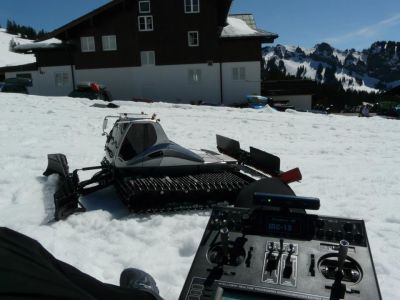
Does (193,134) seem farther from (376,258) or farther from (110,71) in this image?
(110,71)

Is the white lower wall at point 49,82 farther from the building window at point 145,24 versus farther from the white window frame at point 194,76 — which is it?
the white window frame at point 194,76

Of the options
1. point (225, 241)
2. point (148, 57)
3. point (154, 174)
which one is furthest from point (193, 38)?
point (225, 241)

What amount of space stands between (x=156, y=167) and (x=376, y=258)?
339 cm

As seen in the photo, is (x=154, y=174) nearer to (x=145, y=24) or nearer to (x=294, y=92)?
(x=145, y=24)

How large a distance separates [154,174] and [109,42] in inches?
1149

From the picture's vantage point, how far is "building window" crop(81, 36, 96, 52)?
107ft

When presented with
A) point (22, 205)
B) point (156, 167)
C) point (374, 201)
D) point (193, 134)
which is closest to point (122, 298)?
point (156, 167)

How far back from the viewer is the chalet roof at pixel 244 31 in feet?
104

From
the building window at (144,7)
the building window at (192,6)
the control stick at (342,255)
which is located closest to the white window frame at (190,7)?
the building window at (192,6)

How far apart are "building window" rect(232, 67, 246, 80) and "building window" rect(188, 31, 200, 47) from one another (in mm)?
3886

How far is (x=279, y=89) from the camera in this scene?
41031mm

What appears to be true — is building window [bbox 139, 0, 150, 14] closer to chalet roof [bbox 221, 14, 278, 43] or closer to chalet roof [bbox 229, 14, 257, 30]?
chalet roof [bbox 221, 14, 278, 43]

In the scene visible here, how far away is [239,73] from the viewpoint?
32.9 metres

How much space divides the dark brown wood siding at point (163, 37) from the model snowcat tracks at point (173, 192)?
91.2 feet
